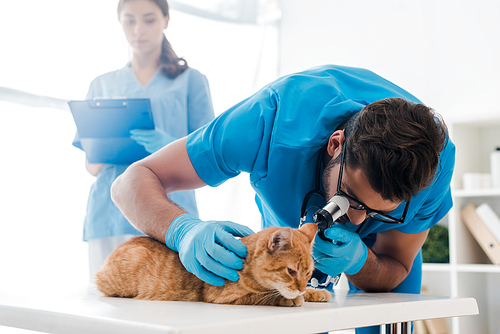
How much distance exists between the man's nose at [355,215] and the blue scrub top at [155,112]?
37.8 inches

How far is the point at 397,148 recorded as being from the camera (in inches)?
31.9

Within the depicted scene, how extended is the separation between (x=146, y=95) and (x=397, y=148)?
4.63 feet

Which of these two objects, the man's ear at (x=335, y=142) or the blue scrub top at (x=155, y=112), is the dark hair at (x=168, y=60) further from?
the man's ear at (x=335, y=142)

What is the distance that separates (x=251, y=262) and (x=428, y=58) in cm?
240

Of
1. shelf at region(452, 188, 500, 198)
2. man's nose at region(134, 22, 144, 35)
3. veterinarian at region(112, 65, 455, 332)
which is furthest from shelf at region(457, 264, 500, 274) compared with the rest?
man's nose at region(134, 22, 144, 35)

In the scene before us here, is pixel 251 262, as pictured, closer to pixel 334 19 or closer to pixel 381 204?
pixel 381 204

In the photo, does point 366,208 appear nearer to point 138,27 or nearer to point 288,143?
point 288,143

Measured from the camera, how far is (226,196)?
275cm

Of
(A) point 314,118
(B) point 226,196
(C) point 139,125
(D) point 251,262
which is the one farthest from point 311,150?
(B) point 226,196

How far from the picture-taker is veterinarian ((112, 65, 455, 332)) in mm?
822

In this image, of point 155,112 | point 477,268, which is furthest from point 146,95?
point 477,268

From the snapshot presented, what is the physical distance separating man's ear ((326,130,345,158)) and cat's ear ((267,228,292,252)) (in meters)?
0.30

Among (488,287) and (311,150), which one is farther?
(488,287)

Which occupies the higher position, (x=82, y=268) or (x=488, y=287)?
(x=82, y=268)
